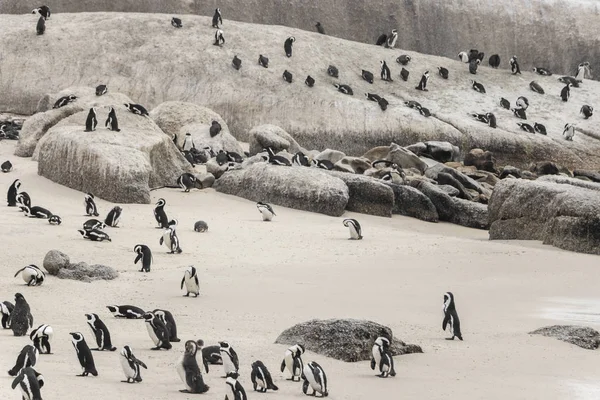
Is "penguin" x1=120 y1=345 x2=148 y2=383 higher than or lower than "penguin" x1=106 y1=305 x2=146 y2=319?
higher

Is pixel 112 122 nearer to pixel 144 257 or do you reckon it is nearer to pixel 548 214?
pixel 144 257

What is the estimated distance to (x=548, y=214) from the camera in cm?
1870

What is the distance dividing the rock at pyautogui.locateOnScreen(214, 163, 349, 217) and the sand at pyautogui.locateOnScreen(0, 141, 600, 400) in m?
0.39

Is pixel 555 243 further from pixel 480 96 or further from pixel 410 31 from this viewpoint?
pixel 410 31

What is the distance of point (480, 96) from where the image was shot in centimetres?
3500

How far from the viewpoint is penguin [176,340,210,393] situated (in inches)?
338

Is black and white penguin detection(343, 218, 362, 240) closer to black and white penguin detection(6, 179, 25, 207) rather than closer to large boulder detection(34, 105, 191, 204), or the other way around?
large boulder detection(34, 105, 191, 204)

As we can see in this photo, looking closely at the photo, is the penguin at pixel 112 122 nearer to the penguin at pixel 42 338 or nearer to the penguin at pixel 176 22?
the penguin at pixel 42 338

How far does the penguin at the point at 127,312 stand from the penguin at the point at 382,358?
2762mm

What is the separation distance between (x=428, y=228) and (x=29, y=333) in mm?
11852

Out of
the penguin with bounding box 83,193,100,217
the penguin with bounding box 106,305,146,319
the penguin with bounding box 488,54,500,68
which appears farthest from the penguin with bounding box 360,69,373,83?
the penguin with bounding box 106,305,146,319

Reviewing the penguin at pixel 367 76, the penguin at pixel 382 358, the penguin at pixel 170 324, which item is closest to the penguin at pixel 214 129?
the penguin at pixel 367 76

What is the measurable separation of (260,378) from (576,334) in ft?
12.5

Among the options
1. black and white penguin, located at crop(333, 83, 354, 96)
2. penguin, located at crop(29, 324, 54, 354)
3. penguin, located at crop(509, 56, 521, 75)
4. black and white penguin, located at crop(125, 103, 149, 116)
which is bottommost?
penguin, located at crop(29, 324, 54, 354)
